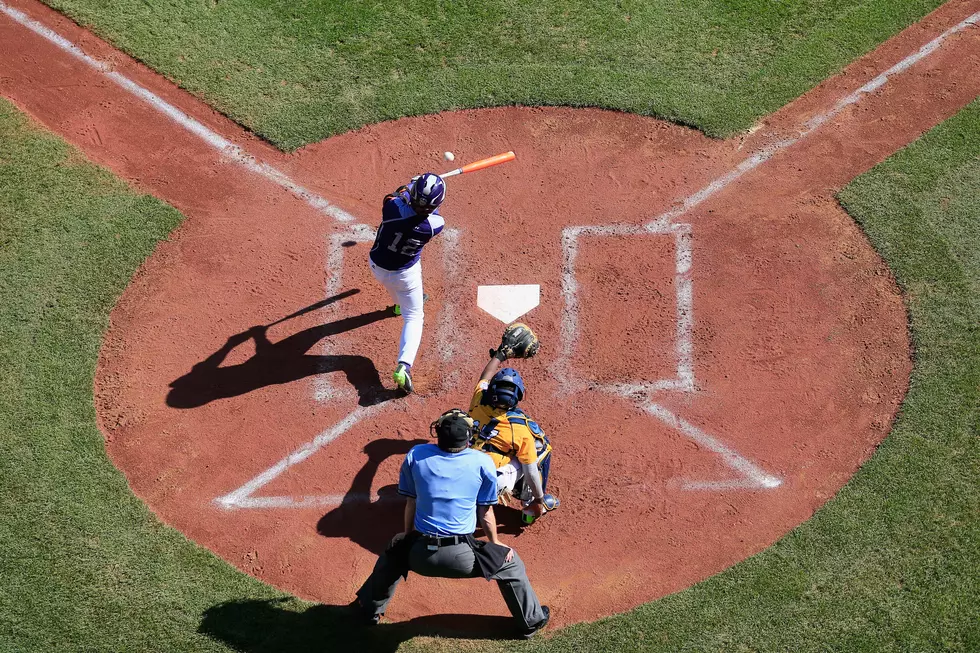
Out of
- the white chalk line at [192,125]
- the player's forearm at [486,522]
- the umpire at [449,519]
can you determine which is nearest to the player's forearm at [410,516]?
the umpire at [449,519]

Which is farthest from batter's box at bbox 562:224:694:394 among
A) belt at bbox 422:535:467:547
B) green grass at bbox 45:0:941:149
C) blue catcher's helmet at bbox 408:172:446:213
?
belt at bbox 422:535:467:547

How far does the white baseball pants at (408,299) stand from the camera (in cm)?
948

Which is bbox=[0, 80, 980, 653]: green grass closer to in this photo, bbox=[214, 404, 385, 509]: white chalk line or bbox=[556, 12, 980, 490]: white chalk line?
bbox=[214, 404, 385, 509]: white chalk line

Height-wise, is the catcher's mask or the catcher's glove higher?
the catcher's mask

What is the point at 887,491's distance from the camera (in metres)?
8.63

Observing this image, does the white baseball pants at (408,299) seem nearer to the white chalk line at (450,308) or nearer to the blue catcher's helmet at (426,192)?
the white chalk line at (450,308)

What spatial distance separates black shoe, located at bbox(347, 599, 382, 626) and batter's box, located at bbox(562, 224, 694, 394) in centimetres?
311

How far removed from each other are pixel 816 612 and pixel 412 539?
337cm

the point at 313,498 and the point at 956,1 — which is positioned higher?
the point at 956,1

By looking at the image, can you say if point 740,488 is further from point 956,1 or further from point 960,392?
point 956,1

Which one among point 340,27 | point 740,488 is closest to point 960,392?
point 740,488

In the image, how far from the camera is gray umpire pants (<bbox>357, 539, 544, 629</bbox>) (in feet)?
23.9

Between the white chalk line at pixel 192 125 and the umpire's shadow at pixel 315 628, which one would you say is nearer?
the umpire's shadow at pixel 315 628

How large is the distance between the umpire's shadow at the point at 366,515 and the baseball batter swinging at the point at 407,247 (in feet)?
3.34
